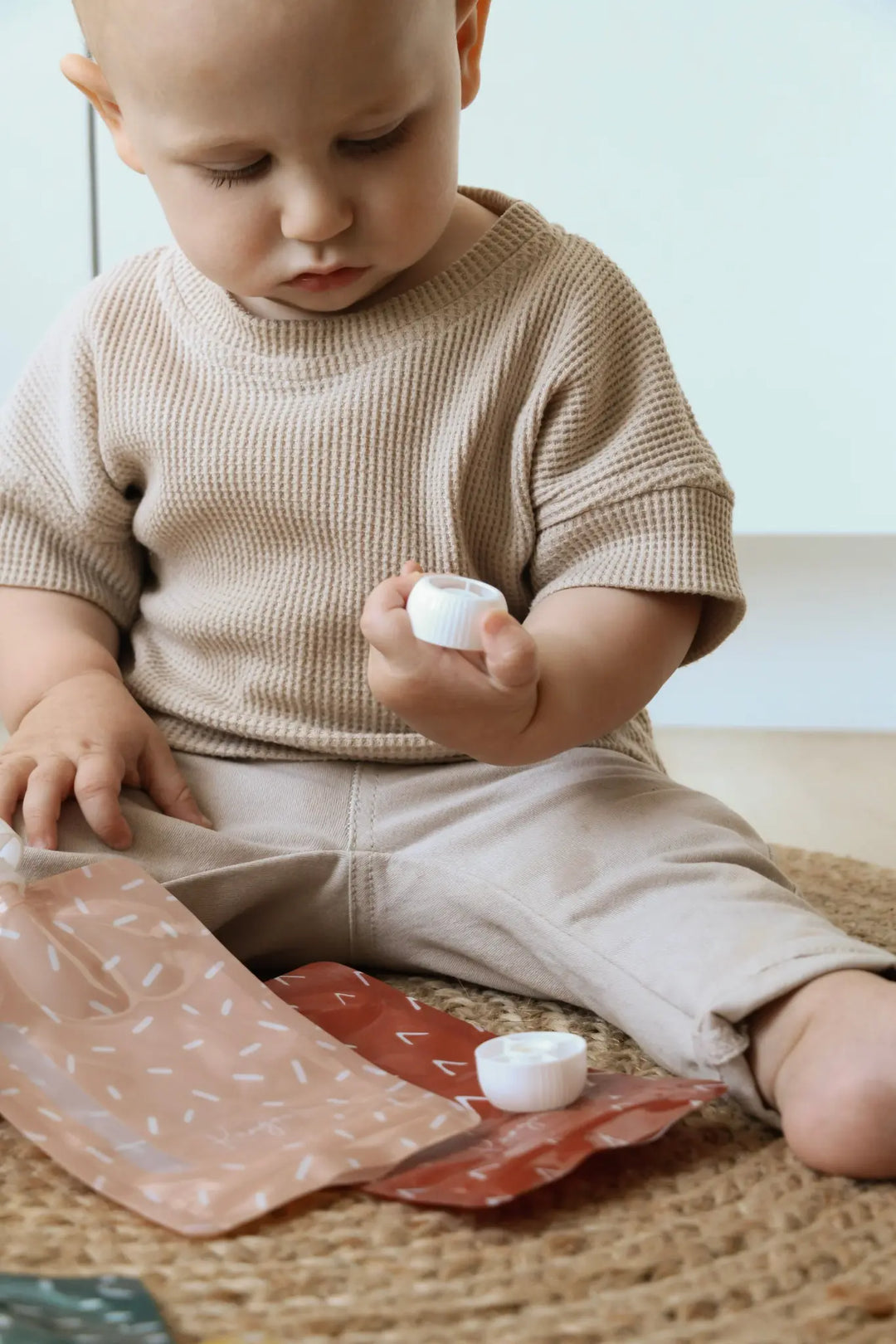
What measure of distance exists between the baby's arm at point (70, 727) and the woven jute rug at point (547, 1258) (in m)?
0.21

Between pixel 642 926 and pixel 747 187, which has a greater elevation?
pixel 747 187

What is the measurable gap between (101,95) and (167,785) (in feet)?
1.17

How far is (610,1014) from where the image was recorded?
0.69m

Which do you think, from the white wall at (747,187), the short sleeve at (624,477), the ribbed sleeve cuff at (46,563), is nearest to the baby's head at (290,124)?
the short sleeve at (624,477)

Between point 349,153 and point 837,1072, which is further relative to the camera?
point 349,153

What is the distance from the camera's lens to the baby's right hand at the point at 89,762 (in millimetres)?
743

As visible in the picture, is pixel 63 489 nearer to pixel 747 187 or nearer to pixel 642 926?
pixel 642 926

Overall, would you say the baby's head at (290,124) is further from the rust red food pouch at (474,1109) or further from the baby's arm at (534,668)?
the rust red food pouch at (474,1109)

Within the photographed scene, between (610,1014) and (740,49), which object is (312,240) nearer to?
(610,1014)

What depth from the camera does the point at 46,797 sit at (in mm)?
743

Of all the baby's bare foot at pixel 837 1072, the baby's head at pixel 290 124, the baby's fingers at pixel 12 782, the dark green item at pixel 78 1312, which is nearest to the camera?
the dark green item at pixel 78 1312

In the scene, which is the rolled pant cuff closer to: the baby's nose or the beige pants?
the beige pants

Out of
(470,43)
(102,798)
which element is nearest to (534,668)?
(102,798)

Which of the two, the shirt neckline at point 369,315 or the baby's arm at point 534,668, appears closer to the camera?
the baby's arm at point 534,668
